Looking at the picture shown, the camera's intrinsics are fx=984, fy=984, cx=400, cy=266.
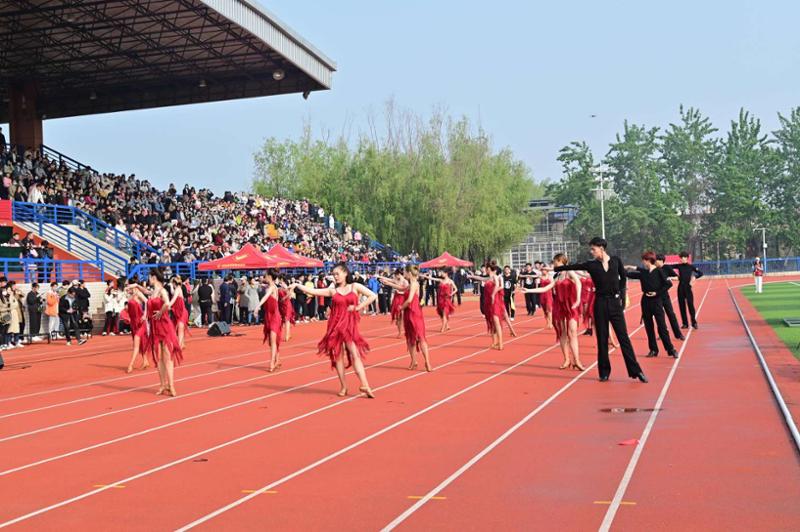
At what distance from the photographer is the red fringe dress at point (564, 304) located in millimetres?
16016

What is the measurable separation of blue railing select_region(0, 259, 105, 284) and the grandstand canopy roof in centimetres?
860

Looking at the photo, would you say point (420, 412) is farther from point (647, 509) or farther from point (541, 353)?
point (541, 353)

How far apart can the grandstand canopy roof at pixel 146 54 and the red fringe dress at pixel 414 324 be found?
55.7 feet

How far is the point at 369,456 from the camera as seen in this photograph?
29.3 feet

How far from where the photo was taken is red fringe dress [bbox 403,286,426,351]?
53.8 ft

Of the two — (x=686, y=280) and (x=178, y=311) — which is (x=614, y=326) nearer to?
(x=178, y=311)

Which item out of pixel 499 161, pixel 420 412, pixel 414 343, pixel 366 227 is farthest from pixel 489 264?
pixel 499 161

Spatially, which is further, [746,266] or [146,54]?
[746,266]

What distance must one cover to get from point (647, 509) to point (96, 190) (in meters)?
36.1

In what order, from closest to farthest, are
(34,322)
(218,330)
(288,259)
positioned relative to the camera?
(34,322) → (218,330) → (288,259)

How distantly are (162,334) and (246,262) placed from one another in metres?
18.3

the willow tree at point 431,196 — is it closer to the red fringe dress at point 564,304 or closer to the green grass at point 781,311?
the green grass at point 781,311

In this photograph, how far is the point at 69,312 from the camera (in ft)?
87.8

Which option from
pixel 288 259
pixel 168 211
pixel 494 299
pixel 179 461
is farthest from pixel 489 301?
pixel 168 211
